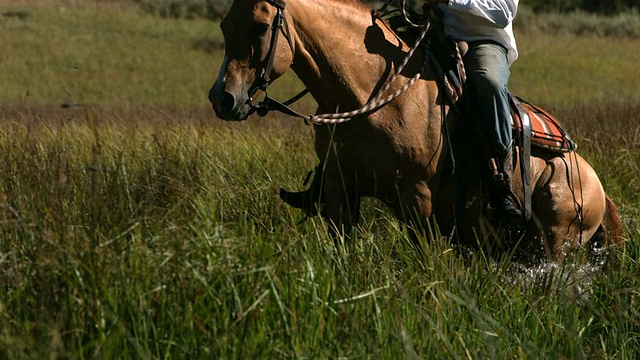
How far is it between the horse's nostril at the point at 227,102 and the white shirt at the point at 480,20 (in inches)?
64.0

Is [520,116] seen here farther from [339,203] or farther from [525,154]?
[339,203]

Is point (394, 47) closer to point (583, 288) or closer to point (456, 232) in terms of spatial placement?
point (456, 232)

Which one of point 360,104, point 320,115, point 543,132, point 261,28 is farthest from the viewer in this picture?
point 543,132

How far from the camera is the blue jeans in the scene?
20.5ft

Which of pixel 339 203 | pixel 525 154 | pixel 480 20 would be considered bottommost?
pixel 339 203

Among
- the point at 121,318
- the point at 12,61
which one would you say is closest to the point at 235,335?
the point at 121,318

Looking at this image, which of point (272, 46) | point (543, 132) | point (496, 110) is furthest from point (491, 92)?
point (272, 46)

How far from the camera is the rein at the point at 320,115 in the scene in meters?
5.66

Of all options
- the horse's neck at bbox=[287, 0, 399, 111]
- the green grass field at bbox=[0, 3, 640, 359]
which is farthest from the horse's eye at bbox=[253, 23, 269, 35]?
the green grass field at bbox=[0, 3, 640, 359]

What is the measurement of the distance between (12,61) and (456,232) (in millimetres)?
28972

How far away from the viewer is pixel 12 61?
3319cm

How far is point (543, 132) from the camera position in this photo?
268 inches

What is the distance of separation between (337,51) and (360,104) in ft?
1.08

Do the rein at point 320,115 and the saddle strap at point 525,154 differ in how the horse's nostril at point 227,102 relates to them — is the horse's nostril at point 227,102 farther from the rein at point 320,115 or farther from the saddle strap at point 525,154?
the saddle strap at point 525,154
